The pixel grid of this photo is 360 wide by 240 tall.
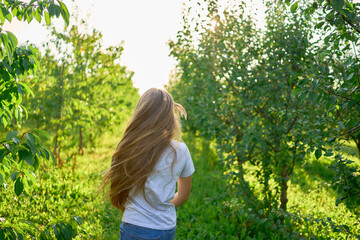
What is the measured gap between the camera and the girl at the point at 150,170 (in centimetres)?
223

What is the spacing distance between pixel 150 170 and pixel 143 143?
0.20 m

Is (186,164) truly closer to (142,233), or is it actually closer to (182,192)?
(182,192)

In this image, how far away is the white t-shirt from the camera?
7.29 feet

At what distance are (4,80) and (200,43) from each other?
128 inches

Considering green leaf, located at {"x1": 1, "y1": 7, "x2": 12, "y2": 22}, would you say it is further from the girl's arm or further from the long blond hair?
the girl's arm

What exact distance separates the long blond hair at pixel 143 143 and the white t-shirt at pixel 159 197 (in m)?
0.05

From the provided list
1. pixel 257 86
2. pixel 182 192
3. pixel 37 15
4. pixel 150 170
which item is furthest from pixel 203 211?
pixel 37 15

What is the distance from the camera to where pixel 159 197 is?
7.30 feet

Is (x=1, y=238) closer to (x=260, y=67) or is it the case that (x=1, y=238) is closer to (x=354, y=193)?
(x=354, y=193)

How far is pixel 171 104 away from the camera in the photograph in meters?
2.42

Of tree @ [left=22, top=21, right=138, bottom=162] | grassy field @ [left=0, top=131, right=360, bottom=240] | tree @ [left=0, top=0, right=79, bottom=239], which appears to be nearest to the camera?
tree @ [left=0, top=0, right=79, bottom=239]

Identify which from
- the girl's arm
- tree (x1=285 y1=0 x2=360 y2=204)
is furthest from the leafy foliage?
the girl's arm

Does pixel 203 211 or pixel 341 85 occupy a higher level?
pixel 341 85

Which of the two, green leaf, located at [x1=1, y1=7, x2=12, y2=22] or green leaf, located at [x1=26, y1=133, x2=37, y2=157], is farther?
green leaf, located at [x1=1, y1=7, x2=12, y2=22]
